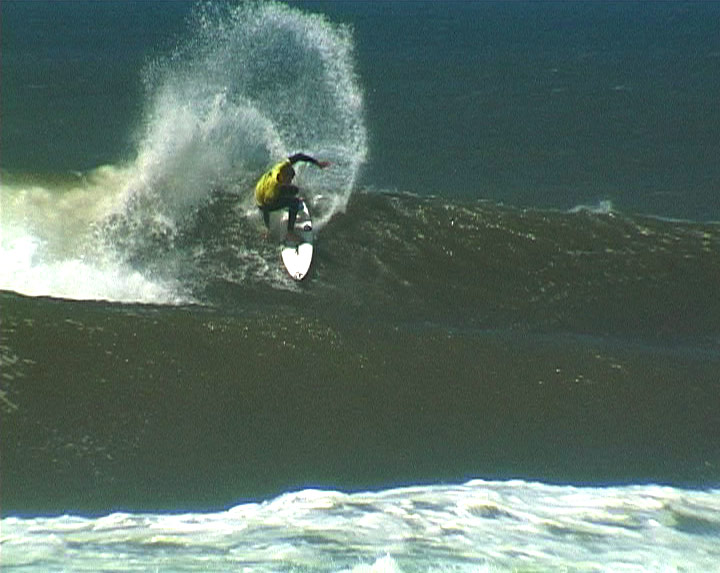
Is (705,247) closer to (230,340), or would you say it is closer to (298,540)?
(230,340)

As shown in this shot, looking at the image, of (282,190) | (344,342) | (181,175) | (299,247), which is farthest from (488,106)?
(344,342)

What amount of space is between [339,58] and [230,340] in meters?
9.40

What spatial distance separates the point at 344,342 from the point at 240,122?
8.28m

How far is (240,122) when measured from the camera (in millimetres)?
22547

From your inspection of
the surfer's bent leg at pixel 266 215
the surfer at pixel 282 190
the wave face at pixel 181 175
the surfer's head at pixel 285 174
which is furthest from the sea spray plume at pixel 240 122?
the surfer's head at pixel 285 174

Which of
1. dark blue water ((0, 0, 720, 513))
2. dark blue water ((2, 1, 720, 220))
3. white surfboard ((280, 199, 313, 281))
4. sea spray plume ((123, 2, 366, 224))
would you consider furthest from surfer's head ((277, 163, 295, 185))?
dark blue water ((2, 1, 720, 220))

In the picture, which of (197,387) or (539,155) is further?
(539,155)

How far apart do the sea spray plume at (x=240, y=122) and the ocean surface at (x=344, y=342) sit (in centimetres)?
7

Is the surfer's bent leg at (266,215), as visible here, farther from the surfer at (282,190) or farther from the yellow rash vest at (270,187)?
the yellow rash vest at (270,187)

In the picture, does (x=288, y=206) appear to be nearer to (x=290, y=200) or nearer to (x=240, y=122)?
(x=290, y=200)

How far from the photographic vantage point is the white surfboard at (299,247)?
58.2ft

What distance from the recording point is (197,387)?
1408cm

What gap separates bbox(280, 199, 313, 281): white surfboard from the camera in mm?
17750

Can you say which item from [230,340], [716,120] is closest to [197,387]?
[230,340]
